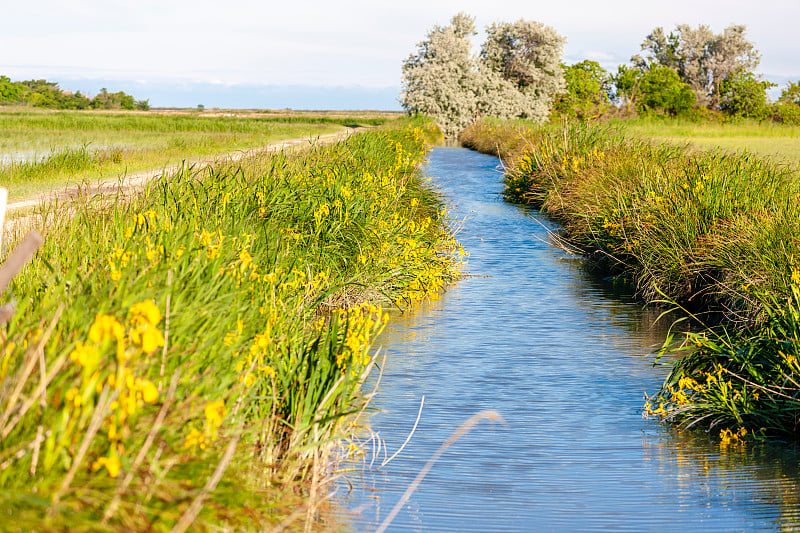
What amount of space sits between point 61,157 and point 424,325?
16.1 m

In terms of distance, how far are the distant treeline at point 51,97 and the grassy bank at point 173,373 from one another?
111 metres

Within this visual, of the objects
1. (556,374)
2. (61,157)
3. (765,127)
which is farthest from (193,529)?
(765,127)

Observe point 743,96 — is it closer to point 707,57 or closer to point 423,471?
point 707,57

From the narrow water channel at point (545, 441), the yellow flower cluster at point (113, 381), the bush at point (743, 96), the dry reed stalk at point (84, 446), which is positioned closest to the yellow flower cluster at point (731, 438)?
the narrow water channel at point (545, 441)

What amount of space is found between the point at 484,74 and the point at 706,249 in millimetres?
53523

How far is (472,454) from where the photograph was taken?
6.62 metres

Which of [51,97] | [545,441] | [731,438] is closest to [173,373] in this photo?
[545,441]

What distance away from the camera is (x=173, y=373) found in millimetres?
4059

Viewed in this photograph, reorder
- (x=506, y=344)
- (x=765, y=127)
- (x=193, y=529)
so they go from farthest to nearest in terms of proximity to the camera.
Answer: (x=765, y=127) → (x=506, y=344) → (x=193, y=529)

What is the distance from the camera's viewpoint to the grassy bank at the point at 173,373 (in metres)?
3.13

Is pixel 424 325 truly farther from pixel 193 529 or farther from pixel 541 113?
pixel 541 113

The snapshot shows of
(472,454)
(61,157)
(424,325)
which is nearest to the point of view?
(472,454)

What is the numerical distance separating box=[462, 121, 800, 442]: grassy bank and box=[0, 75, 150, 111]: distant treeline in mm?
102865

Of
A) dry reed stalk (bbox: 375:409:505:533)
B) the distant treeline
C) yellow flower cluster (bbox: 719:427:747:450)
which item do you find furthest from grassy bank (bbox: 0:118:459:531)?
the distant treeline
